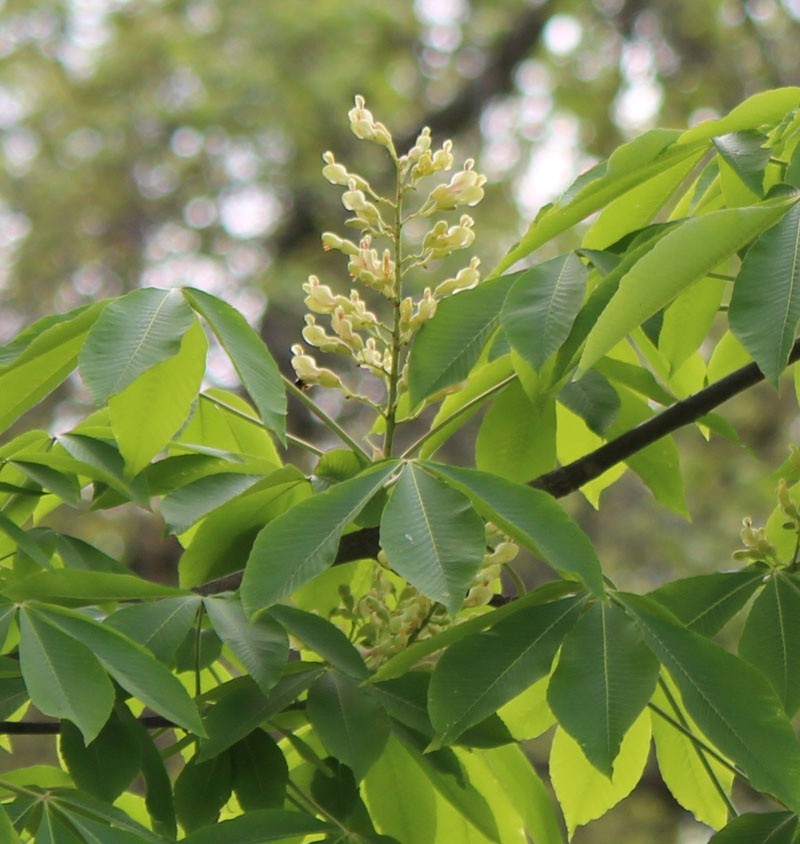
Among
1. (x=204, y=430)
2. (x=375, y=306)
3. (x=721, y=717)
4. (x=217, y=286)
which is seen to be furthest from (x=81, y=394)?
(x=721, y=717)

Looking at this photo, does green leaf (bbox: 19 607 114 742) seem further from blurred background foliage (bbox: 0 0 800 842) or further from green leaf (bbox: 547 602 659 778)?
blurred background foliage (bbox: 0 0 800 842)

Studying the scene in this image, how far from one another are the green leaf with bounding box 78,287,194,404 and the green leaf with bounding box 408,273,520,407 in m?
0.18

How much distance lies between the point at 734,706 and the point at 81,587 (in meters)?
0.46

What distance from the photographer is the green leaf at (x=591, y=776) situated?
1.05 m

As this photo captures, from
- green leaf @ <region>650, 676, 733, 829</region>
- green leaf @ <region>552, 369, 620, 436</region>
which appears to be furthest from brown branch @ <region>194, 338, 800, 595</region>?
green leaf @ <region>650, 676, 733, 829</region>

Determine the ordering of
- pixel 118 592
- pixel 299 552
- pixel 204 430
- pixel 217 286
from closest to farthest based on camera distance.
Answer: pixel 299 552 < pixel 118 592 < pixel 204 430 < pixel 217 286

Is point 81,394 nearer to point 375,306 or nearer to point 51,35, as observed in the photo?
point 375,306

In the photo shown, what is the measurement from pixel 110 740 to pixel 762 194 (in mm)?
616

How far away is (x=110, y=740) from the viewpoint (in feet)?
2.82

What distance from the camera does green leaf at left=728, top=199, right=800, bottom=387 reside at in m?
0.74

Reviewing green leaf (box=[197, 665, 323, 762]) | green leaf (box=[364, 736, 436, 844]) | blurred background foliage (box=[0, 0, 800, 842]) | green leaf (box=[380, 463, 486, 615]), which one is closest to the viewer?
green leaf (box=[380, 463, 486, 615])

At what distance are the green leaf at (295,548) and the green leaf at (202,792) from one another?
0.69ft

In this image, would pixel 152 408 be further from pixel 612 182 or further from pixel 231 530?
pixel 612 182

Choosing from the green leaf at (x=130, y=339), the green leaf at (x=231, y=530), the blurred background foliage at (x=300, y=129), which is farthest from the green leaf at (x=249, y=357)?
the blurred background foliage at (x=300, y=129)
